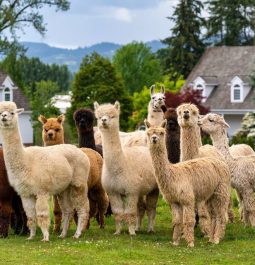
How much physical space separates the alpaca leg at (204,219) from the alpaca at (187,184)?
0.53 feet

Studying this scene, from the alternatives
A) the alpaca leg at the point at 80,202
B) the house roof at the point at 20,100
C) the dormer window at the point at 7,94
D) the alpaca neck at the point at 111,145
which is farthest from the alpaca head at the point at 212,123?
the house roof at the point at 20,100

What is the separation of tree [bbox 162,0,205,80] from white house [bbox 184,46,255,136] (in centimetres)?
662

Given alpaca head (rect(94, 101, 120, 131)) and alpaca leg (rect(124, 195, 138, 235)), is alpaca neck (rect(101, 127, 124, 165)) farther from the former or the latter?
alpaca leg (rect(124, 195, 138, 235))

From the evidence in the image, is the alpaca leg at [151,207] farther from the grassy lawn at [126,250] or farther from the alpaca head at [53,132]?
the alpaca head at [53,132]

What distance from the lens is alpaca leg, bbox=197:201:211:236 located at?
45.0ft

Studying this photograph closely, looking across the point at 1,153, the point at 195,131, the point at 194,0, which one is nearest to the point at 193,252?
the point at 195,131

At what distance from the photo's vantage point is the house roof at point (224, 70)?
53.5 m

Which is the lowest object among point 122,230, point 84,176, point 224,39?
point 122,230

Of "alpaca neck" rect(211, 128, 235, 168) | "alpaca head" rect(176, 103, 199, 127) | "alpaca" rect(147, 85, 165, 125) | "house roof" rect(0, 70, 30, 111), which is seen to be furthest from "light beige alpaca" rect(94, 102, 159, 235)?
"house roof" rect(0, 70, 30, 111)

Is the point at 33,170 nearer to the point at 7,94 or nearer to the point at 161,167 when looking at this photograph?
the point at 161,167

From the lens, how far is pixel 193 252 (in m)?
12.6

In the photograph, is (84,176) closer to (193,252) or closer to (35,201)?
(35,201)

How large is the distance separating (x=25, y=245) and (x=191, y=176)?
2689 millimetres

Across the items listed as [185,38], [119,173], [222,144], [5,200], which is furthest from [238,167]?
[185,38]
